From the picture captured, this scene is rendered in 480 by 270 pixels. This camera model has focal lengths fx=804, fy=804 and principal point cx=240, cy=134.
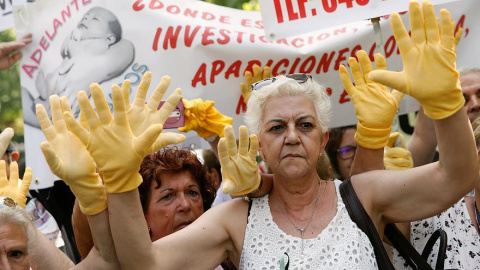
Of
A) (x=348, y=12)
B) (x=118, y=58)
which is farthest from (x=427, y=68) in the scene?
(x=118, y=58)

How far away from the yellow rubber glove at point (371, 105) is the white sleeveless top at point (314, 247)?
0.30 meters

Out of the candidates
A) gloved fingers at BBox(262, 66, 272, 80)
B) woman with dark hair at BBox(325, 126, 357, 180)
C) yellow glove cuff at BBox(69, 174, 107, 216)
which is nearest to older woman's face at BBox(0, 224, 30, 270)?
yellow glove cuff at BBox(69, 174, 107, 216)

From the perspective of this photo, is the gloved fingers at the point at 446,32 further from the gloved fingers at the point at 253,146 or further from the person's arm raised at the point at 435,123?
the gloved fingers at the point at 253,146

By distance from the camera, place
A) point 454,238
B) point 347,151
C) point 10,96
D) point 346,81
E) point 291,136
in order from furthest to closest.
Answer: point 10,96 → point 347,151 → point 454,238 → point 346,81 → point 291,136

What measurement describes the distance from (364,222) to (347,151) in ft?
6.46

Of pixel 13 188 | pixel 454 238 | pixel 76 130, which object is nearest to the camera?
pixel 76 130

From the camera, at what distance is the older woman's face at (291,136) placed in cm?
325

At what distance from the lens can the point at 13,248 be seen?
10.3ft

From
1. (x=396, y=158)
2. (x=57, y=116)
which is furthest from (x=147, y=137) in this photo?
(x=396, y=158)

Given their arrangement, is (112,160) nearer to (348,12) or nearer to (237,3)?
(348,12)

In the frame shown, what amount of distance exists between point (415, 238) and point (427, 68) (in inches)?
46.9

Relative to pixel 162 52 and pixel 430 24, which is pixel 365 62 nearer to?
pixel 430 24

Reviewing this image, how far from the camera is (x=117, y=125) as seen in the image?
2863 mm

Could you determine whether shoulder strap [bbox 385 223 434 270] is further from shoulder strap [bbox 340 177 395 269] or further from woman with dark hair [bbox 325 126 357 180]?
woman with dark hair [bbox 325 126 357 180]
